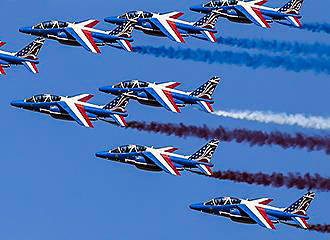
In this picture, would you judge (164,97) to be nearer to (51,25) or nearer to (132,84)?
(132,84)

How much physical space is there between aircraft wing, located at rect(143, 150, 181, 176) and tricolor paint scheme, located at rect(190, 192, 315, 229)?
20.7ft

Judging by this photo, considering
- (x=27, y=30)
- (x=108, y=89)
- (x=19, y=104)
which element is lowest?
(x=19, y=104)

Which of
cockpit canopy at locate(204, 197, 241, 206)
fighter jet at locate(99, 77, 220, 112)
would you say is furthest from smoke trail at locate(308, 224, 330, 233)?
fighter jet at locate(99, 77, 220, 112)

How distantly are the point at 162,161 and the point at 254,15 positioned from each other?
2220 cm

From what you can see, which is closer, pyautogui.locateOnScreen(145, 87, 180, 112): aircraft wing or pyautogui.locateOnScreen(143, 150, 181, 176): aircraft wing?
pyautogui.locateOnScreen(143, 150, 181, 176): aircraft wing

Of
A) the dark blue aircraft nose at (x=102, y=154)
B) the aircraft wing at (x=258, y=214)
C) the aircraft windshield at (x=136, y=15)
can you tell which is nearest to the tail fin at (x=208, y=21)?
the aircraft windshield at (x=136, y=15)

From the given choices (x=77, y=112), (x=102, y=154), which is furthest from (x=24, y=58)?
(x=102, y=154)

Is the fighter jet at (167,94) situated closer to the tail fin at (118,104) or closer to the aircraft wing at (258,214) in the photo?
the tail fin at (118,104)

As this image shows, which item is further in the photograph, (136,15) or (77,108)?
(136,15)

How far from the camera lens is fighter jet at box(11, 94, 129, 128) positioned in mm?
152625

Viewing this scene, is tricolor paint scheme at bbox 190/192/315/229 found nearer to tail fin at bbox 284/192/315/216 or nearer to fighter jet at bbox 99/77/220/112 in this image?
tail fin at bbox 284/192/315/216

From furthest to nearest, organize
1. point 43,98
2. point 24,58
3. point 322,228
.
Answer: point 24,58, point 43,98, point 322,228

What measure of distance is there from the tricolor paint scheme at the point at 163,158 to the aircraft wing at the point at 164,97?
4.73 m

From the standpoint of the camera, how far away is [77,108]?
153250 millimetres
